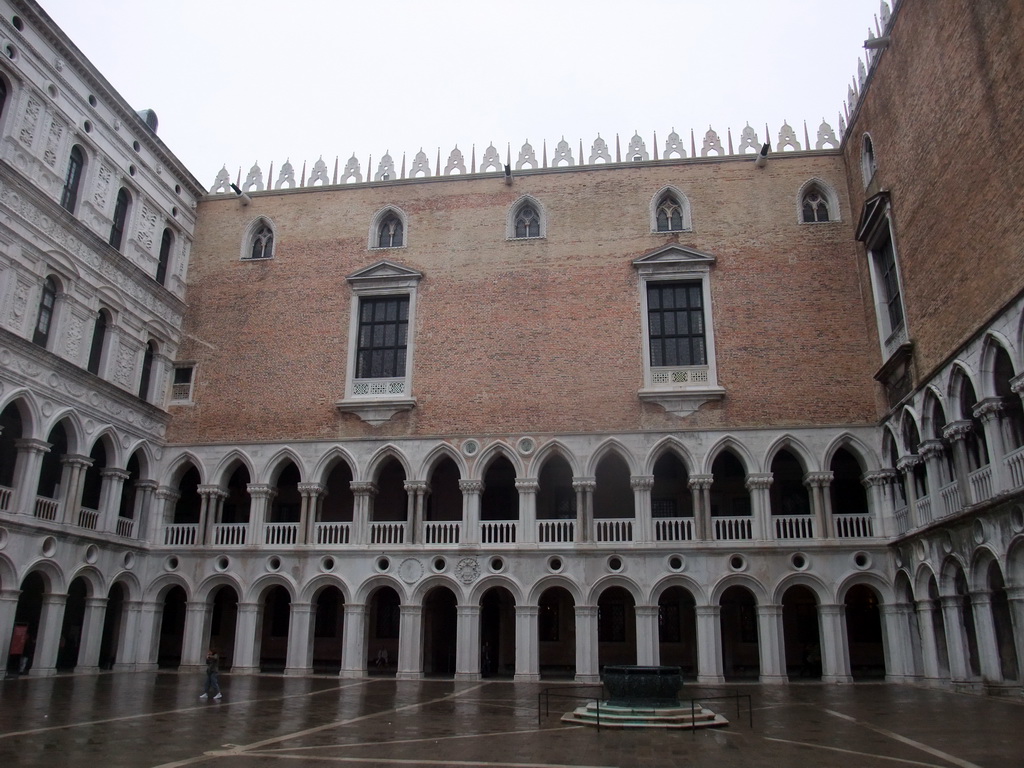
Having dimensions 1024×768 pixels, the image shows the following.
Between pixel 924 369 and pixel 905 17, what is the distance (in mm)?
9051

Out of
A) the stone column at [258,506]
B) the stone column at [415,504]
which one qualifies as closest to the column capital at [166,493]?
the stone column at [258,506]

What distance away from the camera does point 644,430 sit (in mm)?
25562

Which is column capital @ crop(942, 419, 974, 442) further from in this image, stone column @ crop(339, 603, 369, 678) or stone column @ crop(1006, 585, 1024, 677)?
stone column @ crop(339, 603, 369, 678)

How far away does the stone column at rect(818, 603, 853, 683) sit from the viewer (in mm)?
23406

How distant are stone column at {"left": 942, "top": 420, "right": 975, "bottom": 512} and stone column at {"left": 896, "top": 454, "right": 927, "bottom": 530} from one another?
8.06 feet

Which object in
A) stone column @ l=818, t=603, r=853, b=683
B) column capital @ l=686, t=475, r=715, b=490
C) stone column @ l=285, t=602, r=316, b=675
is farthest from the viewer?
stone column @ l=285, t=602, r=316, b=675

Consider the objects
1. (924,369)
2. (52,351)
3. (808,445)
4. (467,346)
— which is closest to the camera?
(924,369)

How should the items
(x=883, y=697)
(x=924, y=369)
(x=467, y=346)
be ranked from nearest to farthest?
(x=883, y=697), (x=924, y=369), (x=467, y=346)

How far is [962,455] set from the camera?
1923 cm

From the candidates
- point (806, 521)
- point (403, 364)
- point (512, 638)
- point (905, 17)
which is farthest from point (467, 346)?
point (905, 17)

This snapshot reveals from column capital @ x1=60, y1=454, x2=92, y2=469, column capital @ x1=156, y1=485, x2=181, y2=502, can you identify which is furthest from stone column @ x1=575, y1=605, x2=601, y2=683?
column capital @ x1=60, y1=454, x2=92, y2=469

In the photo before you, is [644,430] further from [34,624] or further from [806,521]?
[34,624]

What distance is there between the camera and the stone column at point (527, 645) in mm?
24141

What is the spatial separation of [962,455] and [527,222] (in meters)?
15.3
